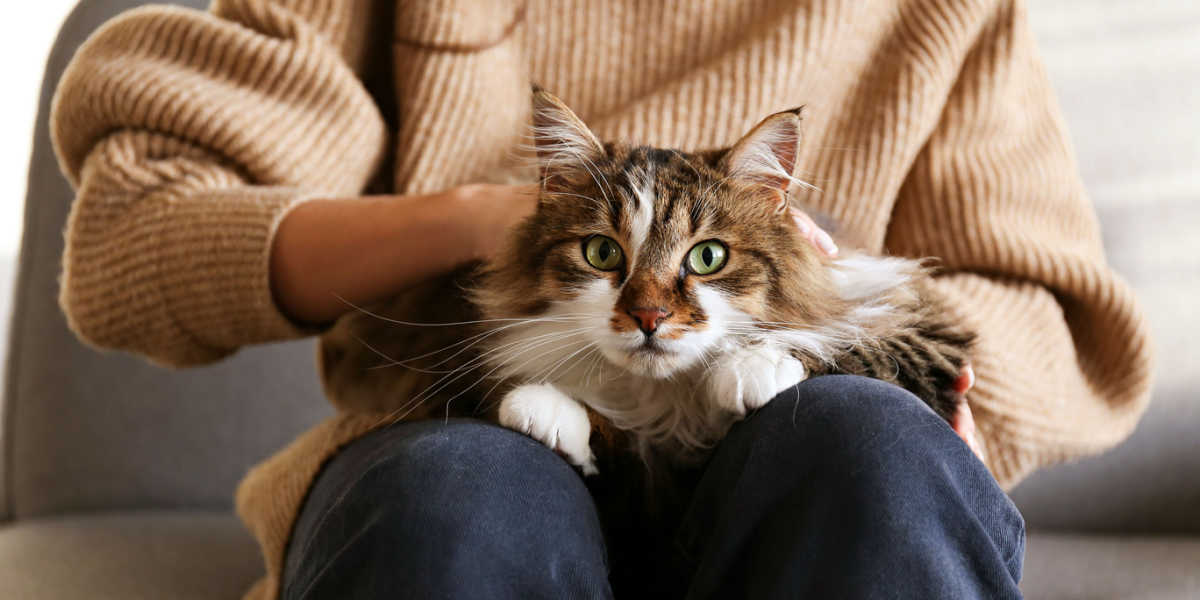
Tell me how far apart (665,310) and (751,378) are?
0.33ft

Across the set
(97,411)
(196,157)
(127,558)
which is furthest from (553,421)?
(97,411)

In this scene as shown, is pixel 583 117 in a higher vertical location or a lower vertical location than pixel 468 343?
higher

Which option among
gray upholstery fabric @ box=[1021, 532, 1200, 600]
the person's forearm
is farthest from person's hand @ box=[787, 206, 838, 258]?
gray upholstery fabric @ box=[1021, 532, 1200, 600]

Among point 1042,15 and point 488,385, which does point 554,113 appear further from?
point 1042,15

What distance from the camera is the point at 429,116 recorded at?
129cm

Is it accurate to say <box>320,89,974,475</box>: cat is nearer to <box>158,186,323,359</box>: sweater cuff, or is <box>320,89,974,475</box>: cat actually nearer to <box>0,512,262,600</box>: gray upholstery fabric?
<box>158,186,323,359</box>: sweater cuff

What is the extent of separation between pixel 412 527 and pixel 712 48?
0.95m

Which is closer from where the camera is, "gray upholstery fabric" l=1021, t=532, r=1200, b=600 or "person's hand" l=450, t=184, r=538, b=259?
"person's hand" l=450, t=184, r=538, b=259

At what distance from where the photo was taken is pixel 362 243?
42.5 inches

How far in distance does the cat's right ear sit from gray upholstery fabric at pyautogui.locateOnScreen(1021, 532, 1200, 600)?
0.98m

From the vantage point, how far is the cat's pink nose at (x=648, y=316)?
836 millimetres

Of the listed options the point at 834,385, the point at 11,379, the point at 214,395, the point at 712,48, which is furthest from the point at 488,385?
the point at 11,379

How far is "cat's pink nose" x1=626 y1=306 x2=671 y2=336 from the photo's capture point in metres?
0.84

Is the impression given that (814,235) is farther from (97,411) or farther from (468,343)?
(97,411)
